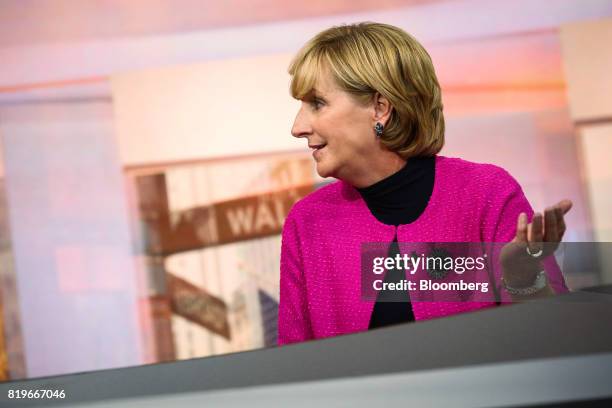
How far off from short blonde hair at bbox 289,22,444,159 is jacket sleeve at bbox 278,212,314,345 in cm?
23

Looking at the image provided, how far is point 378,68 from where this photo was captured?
1326 millimetres

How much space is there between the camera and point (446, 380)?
896mm

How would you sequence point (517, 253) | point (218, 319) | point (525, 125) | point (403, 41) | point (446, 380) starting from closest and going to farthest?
point (446, 380) → point (517, 253) → point (403, 41) → point (525, 125) → point (218, 319)

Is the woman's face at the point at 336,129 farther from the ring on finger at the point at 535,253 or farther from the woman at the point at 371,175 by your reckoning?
the ring on finger at the point at 535,253

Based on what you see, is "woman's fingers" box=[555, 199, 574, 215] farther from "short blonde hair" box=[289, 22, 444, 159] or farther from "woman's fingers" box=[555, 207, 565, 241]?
"short blonde hair" box=[289, 22, 444, 159]

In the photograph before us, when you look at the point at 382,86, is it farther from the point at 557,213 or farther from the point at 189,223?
the point at 189,223

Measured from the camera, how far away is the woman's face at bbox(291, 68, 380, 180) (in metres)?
1.35

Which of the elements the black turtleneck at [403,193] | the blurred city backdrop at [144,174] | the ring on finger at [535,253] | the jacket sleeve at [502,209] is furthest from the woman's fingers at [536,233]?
the blurred city backdrop at [144,174]

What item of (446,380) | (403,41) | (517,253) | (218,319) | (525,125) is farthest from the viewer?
(218,319)

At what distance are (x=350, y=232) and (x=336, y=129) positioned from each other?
0.55 ft

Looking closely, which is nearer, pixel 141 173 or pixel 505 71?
pixel 505 71

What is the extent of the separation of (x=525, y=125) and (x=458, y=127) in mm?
236

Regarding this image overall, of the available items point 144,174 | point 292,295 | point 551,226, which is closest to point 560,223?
point 551,226


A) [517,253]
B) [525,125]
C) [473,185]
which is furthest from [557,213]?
[525,125]
